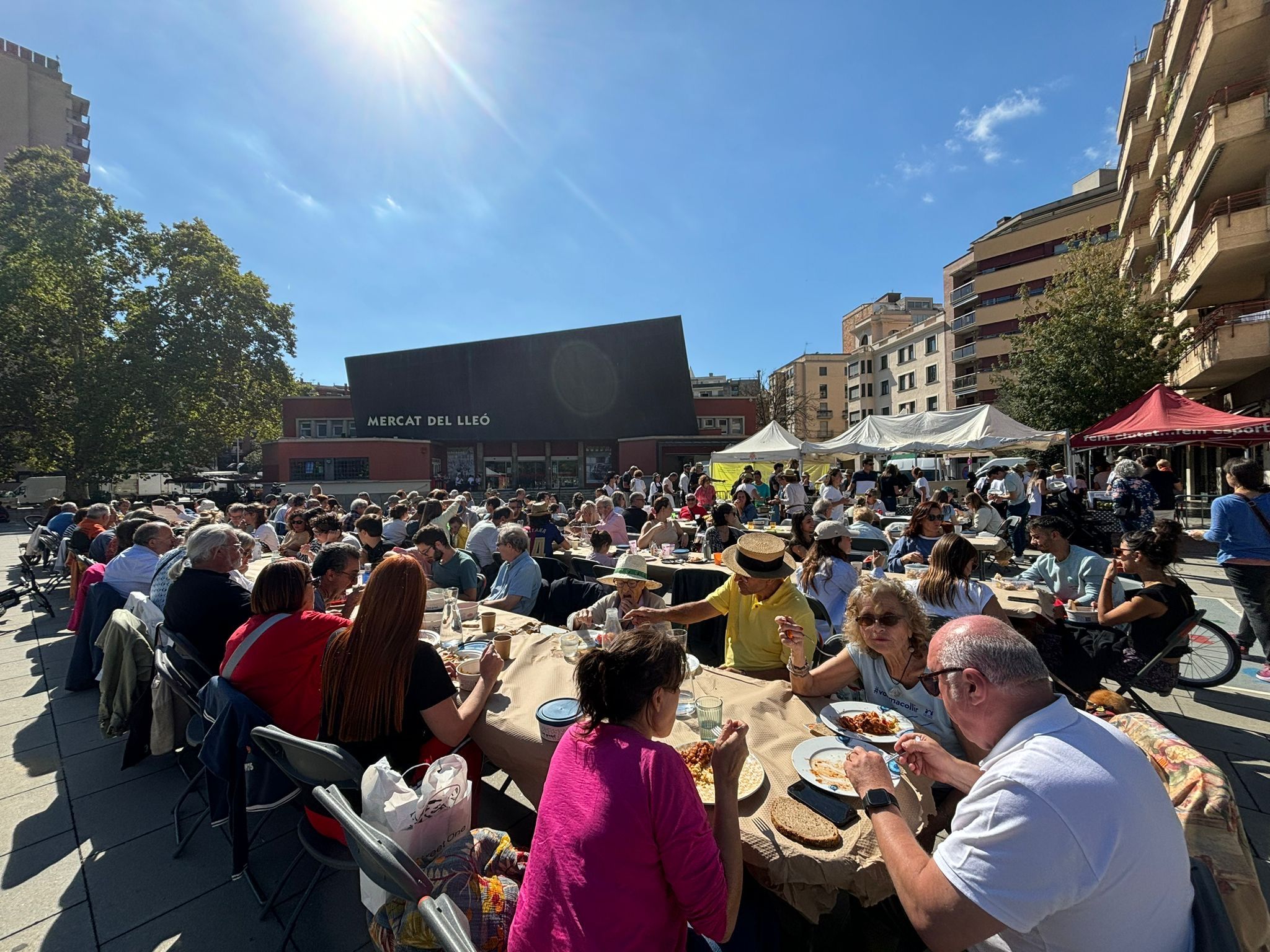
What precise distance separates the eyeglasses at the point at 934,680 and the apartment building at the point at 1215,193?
18011mm

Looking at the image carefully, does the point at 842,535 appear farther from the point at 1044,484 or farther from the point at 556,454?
the point at 556,454

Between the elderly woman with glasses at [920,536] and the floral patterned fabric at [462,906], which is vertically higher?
the elderly woman with glasses at [920,536]

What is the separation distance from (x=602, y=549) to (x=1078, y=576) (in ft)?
15.3

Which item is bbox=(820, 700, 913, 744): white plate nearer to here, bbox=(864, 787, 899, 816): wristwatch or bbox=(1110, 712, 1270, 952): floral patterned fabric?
bbox=(864, 787, 899, 816): wristwatch

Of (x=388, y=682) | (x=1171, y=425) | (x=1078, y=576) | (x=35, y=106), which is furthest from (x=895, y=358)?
(x=35, y=106)

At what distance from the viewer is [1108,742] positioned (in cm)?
118

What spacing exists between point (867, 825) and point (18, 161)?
42582 mm

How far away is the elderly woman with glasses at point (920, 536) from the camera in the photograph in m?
5.68

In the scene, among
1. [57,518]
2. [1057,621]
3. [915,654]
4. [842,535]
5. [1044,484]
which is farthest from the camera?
[1044,484]

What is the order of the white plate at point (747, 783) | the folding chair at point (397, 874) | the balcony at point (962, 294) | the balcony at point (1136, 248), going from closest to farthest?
the folding chair at point (397, 874) < the white plate at point (747, 783) < the balcony at point (1136, 248) < the balcony at point (962, 294)

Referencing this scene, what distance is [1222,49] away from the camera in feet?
43.0

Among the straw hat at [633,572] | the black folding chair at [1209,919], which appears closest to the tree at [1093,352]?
the straw hat at [633,572]

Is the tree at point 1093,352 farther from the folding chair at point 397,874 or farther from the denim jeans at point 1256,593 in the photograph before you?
the folding chair at point 397,874

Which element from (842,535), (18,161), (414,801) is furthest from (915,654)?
(18,161)
